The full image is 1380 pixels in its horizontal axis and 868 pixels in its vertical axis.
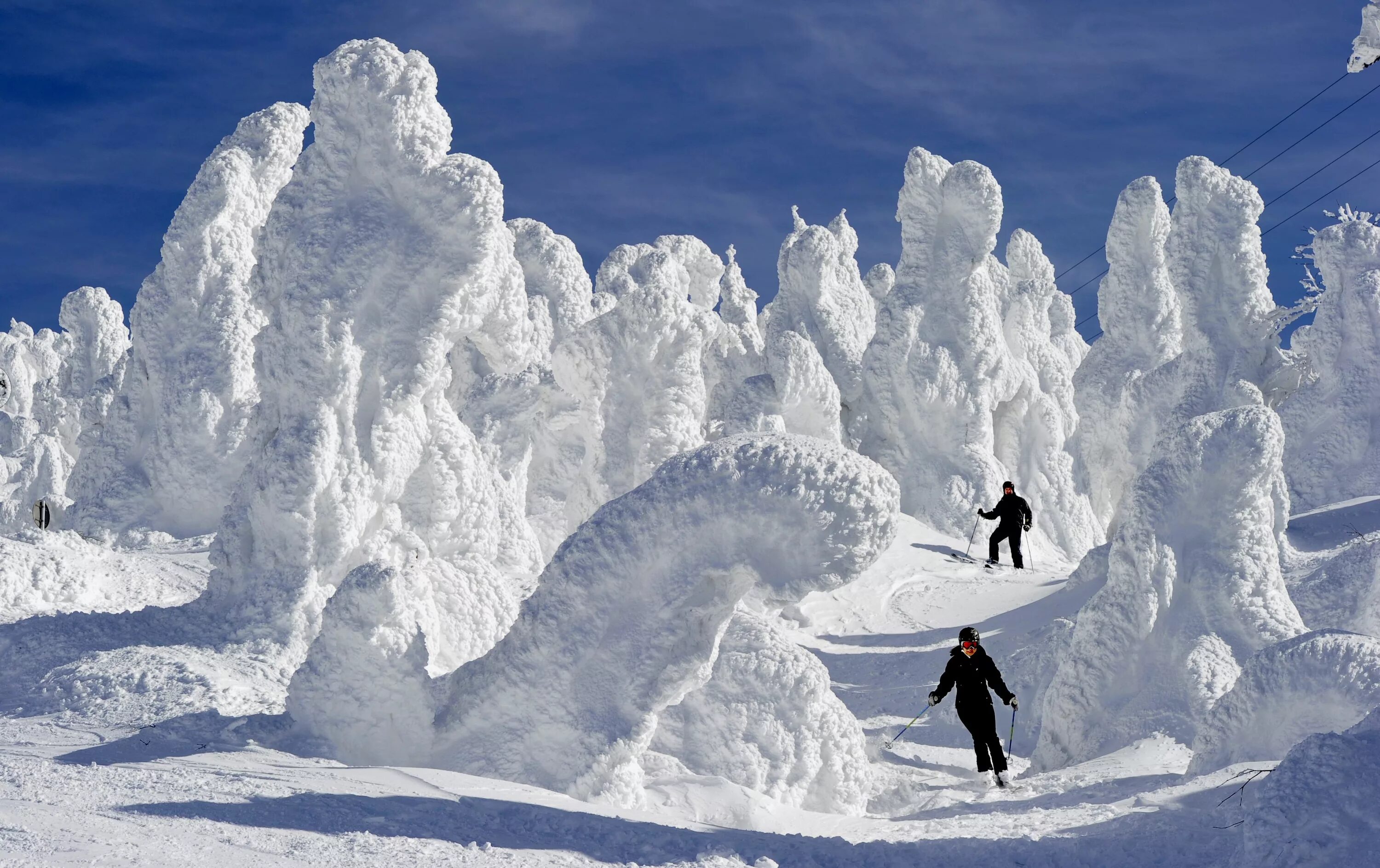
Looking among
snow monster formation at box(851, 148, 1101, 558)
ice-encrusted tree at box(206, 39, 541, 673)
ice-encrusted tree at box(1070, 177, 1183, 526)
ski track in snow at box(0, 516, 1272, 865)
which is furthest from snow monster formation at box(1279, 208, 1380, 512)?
ice-encrusted tree at box(206, 39, 541, 673)

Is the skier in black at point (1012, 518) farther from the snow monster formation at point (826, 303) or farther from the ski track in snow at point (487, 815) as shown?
the ski track in snow at point (487, 815)

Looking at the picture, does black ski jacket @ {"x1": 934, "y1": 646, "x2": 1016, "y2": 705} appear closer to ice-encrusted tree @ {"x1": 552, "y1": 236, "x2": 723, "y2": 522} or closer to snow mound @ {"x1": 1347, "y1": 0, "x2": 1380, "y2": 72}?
snow mound @ {"x1": 1347, "y1": 0, "x2": 1380, "y2": 72}

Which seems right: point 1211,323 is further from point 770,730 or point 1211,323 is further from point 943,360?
point 770,730

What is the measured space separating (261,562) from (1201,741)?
27.9 ft

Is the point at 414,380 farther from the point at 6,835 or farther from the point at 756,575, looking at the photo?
the point at 6,835

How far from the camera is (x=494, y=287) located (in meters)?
13.9

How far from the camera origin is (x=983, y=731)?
411 inches

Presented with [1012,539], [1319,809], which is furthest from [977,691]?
[1012,539]

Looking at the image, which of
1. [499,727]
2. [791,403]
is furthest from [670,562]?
[791,403]

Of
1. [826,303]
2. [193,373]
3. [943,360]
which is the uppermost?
[826,303]

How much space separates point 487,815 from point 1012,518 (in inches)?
548

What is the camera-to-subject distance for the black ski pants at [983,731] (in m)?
10.4

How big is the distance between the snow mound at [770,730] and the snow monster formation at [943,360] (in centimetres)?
1558

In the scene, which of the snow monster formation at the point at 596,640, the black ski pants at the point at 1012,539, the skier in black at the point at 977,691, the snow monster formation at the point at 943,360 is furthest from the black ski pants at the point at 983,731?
the snow monster formation at the point at 943,360
